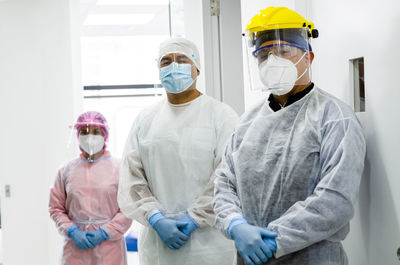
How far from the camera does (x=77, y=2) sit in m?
3.54

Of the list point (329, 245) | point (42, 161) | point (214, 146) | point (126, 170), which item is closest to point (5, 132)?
point (42, 161)

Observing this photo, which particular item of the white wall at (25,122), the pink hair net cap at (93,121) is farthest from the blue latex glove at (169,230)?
the white wall at (25,122)

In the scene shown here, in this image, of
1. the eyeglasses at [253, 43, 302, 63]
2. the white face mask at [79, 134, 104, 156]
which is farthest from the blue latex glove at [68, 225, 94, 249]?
the eyeglasses at [253, 43, 302, 63]

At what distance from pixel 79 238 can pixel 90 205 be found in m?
0.19

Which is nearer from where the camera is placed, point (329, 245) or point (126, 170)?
point (329, 245)

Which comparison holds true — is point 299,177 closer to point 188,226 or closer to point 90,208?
point 188,226

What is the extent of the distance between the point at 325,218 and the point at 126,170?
1025mm

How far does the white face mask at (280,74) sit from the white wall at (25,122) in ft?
7.94

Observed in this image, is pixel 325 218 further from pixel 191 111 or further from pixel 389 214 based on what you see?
pixel 191 111

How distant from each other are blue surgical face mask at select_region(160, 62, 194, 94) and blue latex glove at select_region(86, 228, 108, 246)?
86 centimetres

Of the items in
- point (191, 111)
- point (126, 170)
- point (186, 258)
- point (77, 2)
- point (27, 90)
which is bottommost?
point (186, 258)

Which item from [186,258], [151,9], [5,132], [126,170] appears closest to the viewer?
[186,258]

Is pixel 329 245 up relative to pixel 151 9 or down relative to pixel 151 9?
down

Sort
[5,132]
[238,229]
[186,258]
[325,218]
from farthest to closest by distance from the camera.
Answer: [5,132] → [186,258] → [238,229] → [325,218]
